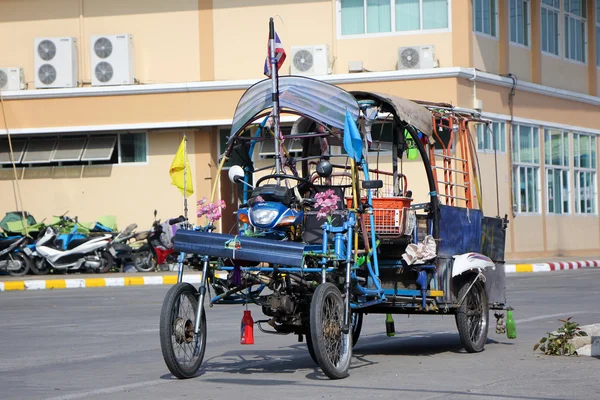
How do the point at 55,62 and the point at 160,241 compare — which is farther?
the point at 55,62

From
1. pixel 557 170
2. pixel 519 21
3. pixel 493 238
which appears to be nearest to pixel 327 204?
pixel 493 238

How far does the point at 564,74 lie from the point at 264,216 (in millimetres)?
26906

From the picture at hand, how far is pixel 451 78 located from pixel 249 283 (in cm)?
1992

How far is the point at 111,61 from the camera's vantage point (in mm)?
29984

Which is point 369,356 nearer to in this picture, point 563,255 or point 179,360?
point 179,360

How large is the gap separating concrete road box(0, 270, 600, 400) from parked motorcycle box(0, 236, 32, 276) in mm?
10159

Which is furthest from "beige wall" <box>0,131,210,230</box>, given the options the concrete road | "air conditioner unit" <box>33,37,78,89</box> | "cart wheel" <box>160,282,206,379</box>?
"cart wheel" <box>160,282,206,379</box>

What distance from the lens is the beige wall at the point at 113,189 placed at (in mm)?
30391

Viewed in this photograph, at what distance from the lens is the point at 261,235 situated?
9578 mm

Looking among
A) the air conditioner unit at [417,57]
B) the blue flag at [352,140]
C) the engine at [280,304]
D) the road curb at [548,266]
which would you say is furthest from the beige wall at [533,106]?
the engine at [280,304]

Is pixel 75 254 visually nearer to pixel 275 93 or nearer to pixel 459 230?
pixel 459 230

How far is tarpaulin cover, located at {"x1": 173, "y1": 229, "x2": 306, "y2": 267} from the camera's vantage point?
879 centimetres

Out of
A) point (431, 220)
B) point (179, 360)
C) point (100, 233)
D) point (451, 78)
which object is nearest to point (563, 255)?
point (451, 78)

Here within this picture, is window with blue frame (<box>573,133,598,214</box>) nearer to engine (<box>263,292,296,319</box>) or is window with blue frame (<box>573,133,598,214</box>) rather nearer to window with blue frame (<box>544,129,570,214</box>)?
window with blue frame (<box>544,129,570,214</box>)
